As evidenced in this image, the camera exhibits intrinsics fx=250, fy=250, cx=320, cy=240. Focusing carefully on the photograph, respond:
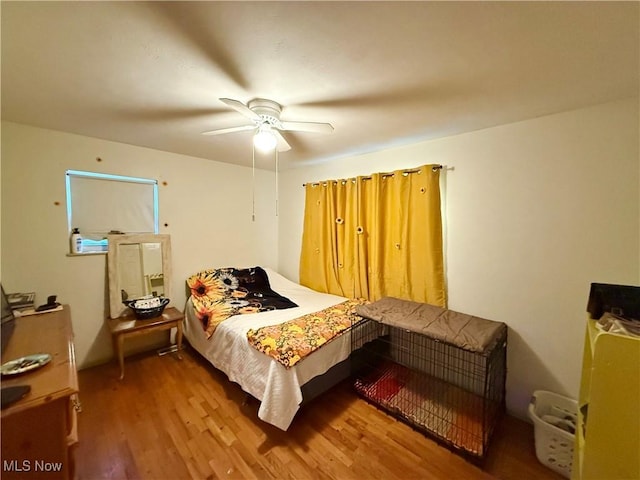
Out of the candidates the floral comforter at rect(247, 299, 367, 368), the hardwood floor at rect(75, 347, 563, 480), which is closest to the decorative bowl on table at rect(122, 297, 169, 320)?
the hardwood floor at rect(75, 347, 563, 480)

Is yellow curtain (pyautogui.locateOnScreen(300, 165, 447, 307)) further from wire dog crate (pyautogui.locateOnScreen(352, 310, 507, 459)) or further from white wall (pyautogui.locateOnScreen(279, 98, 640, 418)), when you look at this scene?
wire dog crate (pyautogui.locateOnScreen(352, 310, 507, 459))

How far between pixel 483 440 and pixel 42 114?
12.7ft

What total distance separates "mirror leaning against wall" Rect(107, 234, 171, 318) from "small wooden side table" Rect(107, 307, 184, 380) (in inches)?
6.2

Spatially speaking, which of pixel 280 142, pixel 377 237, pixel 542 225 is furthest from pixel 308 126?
pixel 542 225

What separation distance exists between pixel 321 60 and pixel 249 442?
2.35 meters

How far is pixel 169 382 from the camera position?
7.62 feet

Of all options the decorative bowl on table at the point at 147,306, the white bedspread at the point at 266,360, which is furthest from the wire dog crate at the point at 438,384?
the decorative bowl on table at the point at 147,306

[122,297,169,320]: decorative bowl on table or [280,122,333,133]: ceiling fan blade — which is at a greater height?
[280,122,333,133]: ceiling fan blade

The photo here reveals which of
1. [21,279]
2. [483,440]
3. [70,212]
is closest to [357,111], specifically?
[483,440]

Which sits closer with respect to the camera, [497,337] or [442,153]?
[497,337]

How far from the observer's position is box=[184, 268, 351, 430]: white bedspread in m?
1.69

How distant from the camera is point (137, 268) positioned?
2.72m

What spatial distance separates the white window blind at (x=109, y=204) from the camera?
2395 millimetres

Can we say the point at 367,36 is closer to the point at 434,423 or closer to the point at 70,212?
the point at 434,423
